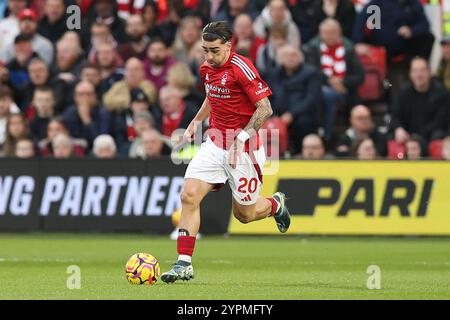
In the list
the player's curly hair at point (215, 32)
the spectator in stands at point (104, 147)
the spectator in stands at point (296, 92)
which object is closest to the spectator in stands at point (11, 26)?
the spectator in stands at point (104, 147)

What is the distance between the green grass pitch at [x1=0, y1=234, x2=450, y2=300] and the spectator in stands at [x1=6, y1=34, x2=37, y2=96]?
3.59 metres

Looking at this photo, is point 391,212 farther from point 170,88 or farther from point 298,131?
point 170,88

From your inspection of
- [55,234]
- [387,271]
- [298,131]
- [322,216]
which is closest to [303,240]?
[322,216]

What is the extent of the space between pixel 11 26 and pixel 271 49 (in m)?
4.79

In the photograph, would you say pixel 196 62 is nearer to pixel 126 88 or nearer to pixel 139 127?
pixel 126 88

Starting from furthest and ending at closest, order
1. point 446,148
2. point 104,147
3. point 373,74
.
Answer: point 373,74, point 446,148, point 104,147

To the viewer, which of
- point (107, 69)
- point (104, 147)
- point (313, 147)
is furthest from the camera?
point (107, 69)

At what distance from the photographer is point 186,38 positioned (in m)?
22.6

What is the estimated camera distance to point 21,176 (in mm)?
20438

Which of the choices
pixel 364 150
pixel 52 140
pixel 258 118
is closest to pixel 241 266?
pixel 258 118

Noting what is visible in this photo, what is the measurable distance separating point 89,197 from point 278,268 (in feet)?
20.3

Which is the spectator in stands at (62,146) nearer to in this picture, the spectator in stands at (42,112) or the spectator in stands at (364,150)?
the spectator in stands at (42,112)

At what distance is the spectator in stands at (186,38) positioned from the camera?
73.7 feet

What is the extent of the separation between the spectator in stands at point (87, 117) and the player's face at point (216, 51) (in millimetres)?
9127
